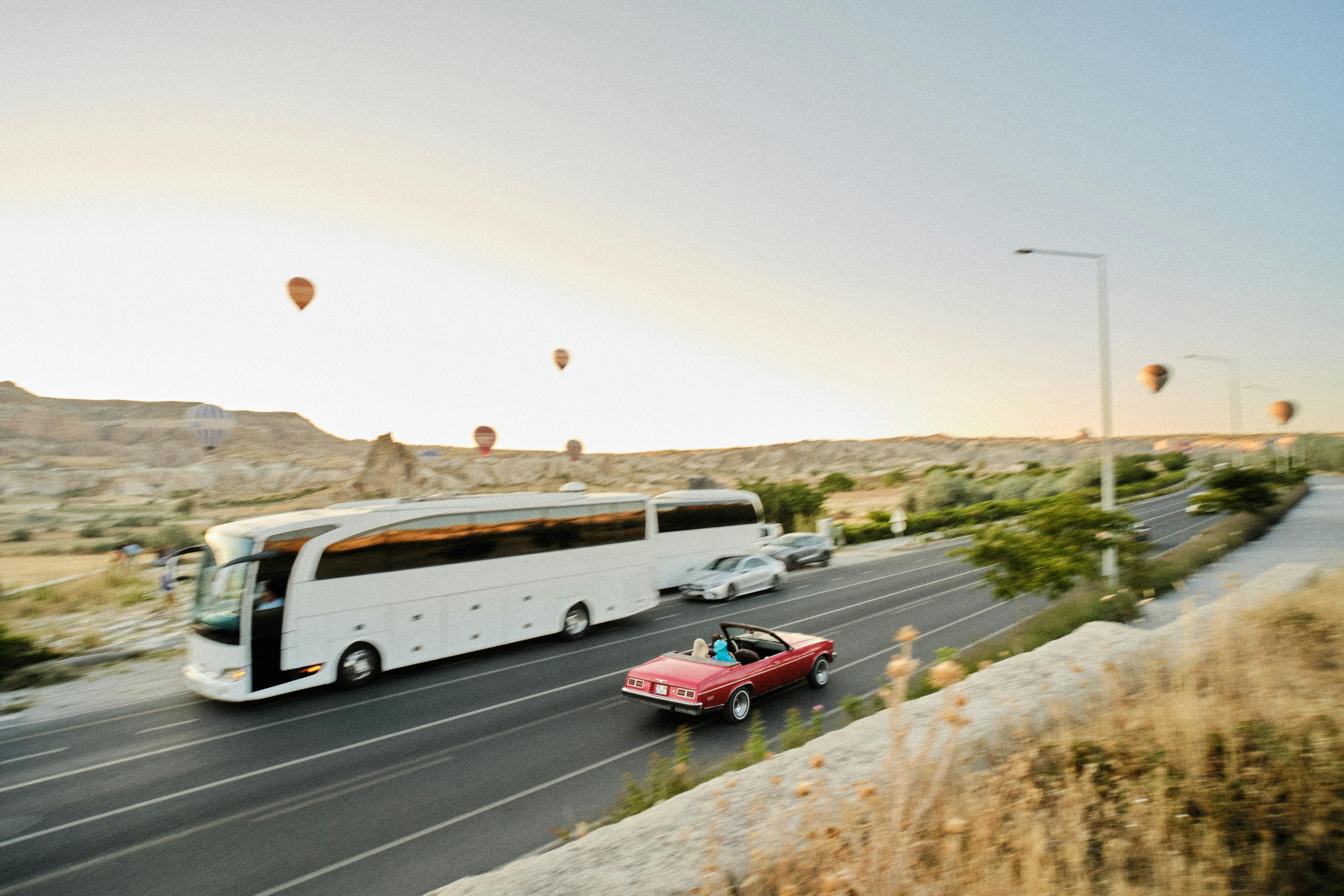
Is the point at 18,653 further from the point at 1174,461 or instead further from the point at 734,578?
the point at 1174,461

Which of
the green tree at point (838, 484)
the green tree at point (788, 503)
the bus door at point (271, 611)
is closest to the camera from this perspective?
the bus door at point (271, 611)

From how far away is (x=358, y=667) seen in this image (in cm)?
1305

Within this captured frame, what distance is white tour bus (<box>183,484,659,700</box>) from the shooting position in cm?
1175

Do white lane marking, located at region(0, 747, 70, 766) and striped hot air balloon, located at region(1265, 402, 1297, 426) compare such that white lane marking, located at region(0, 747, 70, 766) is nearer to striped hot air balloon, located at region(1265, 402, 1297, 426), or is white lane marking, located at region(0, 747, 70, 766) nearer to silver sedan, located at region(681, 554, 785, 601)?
silver sedan, located at region(681, 554, 785, 601)

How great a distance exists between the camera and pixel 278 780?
8742 millimetres

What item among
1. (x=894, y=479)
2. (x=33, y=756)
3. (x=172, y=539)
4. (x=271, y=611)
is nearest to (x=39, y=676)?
(x=33, y=756)

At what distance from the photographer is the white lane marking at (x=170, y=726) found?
35.0 feet

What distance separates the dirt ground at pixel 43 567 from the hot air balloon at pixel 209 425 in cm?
819

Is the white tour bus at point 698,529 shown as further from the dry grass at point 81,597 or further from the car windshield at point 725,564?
the dry grass at point 81,597

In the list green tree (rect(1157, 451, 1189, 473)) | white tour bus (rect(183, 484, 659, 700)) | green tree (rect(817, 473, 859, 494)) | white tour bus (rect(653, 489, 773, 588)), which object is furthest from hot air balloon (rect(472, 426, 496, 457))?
green tree (rect(1157, 451, 1189, 473))

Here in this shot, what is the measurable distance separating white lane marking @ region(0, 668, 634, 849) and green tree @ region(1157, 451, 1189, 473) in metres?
A: 82.5

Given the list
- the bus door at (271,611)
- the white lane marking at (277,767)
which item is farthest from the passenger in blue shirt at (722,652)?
the bus door at (271,611)

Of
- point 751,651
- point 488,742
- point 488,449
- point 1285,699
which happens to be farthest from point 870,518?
point 1285,699

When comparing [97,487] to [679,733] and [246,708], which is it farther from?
[679,733]
